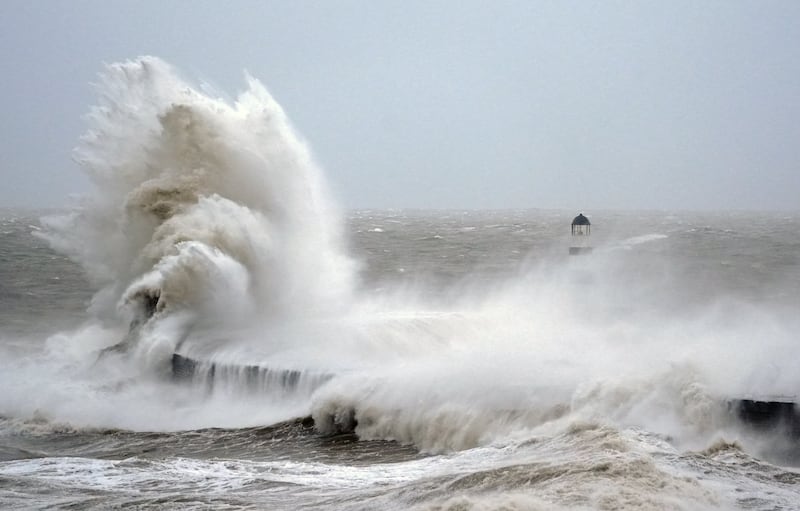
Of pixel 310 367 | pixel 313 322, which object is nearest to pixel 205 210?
pixel 313 322

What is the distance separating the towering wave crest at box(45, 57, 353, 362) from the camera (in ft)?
55.7

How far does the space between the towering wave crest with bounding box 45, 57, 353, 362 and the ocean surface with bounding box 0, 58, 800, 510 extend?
53mm

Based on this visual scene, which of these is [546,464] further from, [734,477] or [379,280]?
[379,280]

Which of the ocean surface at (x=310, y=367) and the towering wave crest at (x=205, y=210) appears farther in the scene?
the towering wave crest at (x=205, y=210)

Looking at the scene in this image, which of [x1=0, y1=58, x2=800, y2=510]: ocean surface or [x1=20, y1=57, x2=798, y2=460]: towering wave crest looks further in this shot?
[x1=20, y1=57, x2=798, y2=460]: towering wave crest

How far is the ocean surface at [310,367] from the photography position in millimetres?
7891

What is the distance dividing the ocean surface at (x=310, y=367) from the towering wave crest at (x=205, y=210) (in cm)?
5

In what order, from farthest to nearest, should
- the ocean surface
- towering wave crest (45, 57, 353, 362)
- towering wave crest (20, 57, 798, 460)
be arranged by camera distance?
towering wave crest (45, 57, 353, 362) → towering wave crest (20, 57, 798, 460) → the ocean surface

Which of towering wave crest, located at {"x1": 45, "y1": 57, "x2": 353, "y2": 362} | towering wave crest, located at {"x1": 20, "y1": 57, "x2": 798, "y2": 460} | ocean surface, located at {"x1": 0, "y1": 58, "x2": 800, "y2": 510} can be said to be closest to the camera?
ocean surface, located at {"x1": 0, "y1": 58, "x2": 800, "y2": 510}

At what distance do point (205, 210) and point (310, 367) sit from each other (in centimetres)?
654

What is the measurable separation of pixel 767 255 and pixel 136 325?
3423 cm

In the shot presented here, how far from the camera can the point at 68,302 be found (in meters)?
25.3

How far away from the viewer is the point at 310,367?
1230 centimetres

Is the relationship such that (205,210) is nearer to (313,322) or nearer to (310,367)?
(313,322)
